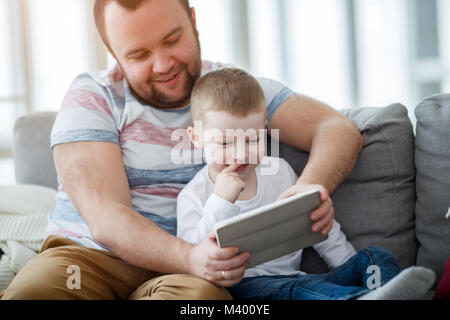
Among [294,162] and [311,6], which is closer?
[294,162]

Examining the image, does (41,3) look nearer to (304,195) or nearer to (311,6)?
(311,6)

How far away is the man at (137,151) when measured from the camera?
1.16 meters

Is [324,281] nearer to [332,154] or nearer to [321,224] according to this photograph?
[321,224]

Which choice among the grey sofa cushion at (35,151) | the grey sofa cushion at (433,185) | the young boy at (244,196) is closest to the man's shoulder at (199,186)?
the young boy at (244,196)

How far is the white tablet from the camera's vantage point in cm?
95

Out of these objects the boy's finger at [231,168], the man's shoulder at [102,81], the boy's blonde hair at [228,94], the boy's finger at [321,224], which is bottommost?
the boy's finger at [321,224]

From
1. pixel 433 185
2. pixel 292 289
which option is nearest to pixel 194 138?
pixel 292 289

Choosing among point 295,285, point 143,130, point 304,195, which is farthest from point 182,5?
point 295,285

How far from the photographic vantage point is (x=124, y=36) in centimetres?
134

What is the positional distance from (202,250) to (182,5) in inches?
27.9

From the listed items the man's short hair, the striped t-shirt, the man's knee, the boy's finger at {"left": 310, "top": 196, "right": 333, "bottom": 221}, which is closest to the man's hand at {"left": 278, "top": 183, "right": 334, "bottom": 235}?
the boy's finger at {"left": 310, "top": 196, "right": 333, "bottom": 221}

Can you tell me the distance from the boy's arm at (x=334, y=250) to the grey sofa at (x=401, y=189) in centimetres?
6

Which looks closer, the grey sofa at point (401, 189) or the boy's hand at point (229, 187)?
the boy's hand at point (229, 187)

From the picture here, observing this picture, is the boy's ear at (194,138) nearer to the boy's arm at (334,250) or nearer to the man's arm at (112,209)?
the man's arm at (112,209)
